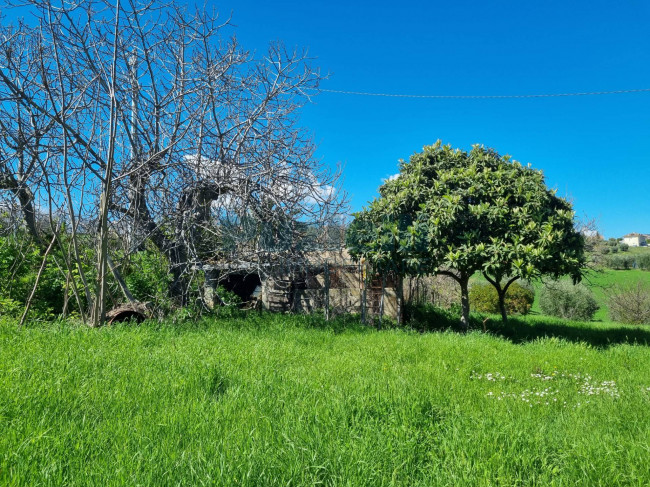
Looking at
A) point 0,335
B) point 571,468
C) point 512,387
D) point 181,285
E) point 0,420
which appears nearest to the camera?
point 571,468

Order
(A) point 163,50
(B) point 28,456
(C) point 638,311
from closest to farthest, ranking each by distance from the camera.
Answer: (B) point 28,456 < (A) point 163,50 < (C) point 638,311

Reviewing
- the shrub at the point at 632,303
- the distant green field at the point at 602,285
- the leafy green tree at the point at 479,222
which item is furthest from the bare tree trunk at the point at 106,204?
the shrub at the point at 632,303

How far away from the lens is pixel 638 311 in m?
20.3

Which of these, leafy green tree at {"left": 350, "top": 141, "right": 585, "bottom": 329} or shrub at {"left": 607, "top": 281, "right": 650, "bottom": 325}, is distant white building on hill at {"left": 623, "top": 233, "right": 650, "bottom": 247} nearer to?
shrub at {"left": 607, "top": 281, "right": 650, "bottom": 325}

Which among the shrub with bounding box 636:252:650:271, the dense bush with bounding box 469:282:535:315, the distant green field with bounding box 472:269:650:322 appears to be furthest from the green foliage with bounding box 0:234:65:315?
the shrub with bounding box 636:252:650:271

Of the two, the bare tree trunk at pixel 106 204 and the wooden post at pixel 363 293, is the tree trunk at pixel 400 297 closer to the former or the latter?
the wooden post at pixel 363 293

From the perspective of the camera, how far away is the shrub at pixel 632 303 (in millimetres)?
20188

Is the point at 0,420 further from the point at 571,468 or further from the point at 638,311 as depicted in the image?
the point at 638,311

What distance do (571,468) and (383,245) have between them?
20.5 feet

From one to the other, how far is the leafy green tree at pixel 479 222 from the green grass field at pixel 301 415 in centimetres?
283

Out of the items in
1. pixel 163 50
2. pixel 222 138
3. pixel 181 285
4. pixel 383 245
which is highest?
pixel 163 50

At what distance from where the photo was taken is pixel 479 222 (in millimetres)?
8594

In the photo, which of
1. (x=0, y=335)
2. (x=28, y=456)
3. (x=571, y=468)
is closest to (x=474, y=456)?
(x=571, y=468)

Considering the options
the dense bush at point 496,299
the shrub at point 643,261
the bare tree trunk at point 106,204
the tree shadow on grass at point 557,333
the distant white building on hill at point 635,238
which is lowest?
the tree shadow on grass at point 557,333
